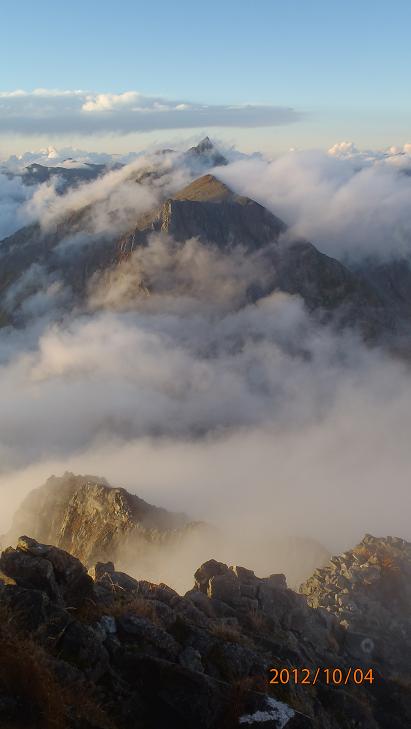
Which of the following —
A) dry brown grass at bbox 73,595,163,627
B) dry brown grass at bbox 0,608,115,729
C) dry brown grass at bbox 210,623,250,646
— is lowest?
dry brown grass at bbox 210,623,250,646

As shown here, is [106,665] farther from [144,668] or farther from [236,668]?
[236,668]

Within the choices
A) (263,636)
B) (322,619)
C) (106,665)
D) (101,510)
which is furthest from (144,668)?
(101,510)

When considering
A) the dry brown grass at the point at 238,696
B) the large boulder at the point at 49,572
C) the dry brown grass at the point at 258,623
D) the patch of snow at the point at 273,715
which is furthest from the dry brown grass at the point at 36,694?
the dry brown grass at the point at 258,623

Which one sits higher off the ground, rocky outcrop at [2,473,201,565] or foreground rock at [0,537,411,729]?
foreground rock at [0,537,411,729]

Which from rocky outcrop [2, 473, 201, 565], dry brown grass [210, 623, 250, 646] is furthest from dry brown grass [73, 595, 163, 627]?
rocky outcrop [2, 473, 201, 565]

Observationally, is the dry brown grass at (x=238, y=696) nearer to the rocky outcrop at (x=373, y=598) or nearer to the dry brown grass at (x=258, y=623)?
the dry brown grass at (x=258, y=623)

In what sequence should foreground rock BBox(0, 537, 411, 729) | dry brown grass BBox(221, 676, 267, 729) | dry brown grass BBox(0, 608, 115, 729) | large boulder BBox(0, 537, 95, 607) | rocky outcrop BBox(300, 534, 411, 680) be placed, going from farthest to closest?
1. rocky outcrop BBox(300, 534, 411, 680)
2. large boulder BBox(0, 537, 95, 607)
3. dry brown grass BBox(221, 676, 267, 729)
4. foreground rock BBox(0, 537, 411, 729)
5. dry brown grass BBox(0, 608, 115, 729)

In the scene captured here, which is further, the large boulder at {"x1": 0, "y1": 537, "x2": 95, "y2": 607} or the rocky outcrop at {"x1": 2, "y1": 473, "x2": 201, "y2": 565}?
the rocky outcrop at {"x1": 2, "y1": 473, "x2": 201, "y2": 565}

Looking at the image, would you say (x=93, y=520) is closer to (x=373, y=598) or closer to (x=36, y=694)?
(x=373, y=598)

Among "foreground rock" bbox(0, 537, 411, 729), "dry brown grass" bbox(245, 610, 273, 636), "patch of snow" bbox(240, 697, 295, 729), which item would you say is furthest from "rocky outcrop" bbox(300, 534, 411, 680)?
"patch of snow" bbox(240, 697, 295, 729)
